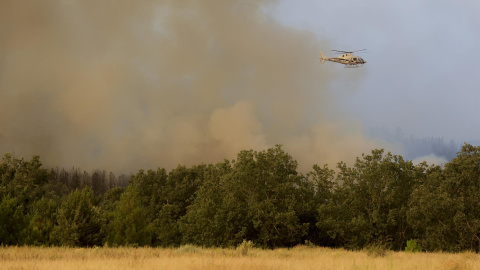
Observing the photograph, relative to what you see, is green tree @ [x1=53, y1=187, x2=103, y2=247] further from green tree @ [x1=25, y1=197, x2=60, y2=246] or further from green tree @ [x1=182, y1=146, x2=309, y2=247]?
green tree @ [x1=182, y1=146, x2=309, y2=247]

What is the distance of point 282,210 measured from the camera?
48500 millimetres

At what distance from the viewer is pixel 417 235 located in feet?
172

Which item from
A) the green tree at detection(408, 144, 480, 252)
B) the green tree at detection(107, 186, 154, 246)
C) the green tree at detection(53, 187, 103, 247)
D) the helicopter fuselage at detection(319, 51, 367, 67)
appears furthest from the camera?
the helicopter fuselage at detection(319, 51, 367, 67)

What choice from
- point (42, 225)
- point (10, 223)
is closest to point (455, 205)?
point (42, 225)

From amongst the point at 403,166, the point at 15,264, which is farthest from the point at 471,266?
the point at 403,166

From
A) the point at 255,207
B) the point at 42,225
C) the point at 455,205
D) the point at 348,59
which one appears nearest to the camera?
the point at 42,225

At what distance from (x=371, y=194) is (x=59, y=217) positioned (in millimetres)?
35018

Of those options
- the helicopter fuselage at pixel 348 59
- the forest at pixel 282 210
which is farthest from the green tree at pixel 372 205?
the helicopter fuselage at pixel 348 59

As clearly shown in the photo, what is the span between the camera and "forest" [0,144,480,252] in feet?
126

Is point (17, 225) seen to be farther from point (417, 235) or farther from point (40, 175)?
point (417, 235)

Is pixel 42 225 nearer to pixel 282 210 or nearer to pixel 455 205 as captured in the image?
pixel 282 210

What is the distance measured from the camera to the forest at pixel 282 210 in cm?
3847

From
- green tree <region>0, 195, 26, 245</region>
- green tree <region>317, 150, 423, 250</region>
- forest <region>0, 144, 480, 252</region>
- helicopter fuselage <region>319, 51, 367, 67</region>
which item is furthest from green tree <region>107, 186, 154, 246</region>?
helicopter fuselage <region>319, 51, 367, 67</region>

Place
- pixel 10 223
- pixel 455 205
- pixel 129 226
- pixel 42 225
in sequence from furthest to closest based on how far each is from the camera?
pixel 455 205 → pixel 129 226 → pixel 42 225 → pixel 10 223
